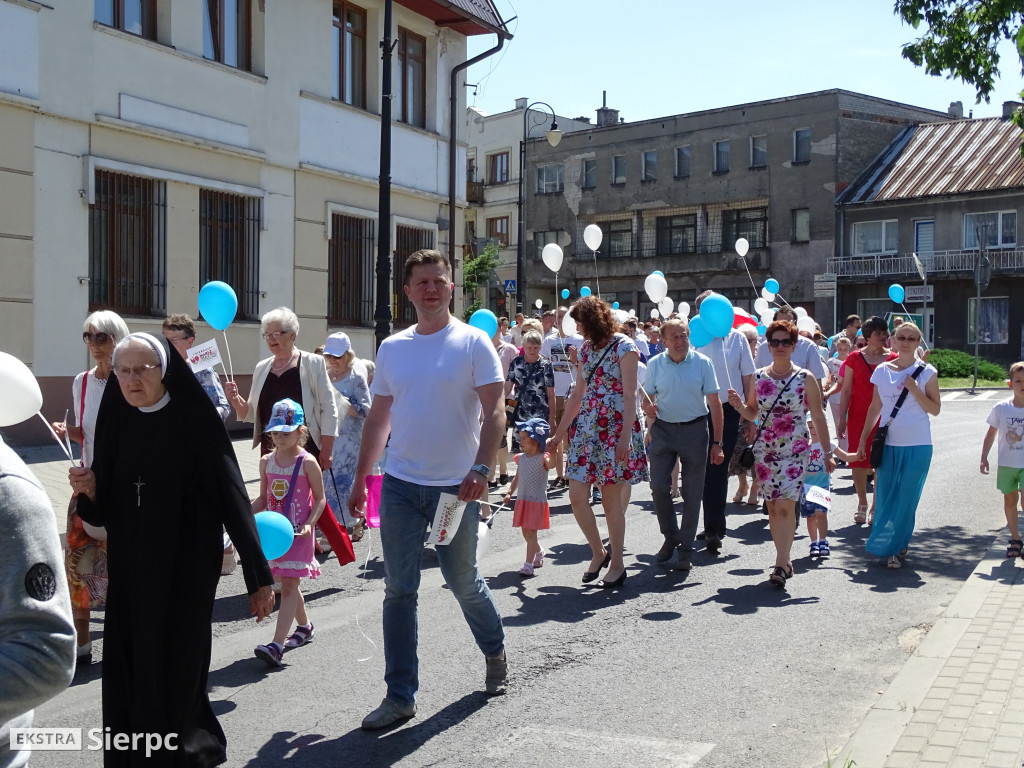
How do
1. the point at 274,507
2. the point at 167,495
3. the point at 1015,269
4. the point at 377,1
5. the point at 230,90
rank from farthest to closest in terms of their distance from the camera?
the point at 1015,269, the point at 377,1, the point at 230,90, the point at 274,507, the point at 167,495

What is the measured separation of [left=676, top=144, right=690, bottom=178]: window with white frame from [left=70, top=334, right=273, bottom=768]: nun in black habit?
50.9 metres

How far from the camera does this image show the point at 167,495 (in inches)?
145

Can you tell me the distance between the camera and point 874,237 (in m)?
47.2

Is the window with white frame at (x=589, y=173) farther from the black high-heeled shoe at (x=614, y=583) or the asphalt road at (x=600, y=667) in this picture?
the black high-heeled shoe at (x=614, y=583)

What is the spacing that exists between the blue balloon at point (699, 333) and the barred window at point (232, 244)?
8858 mm

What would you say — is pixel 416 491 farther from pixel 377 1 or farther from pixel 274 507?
pixel 377 1

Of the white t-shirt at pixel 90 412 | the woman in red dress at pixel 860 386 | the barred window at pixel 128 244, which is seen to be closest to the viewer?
the white t-shirt at pixel 90 412

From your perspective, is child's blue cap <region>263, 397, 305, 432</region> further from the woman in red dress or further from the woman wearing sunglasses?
the woman in red dress

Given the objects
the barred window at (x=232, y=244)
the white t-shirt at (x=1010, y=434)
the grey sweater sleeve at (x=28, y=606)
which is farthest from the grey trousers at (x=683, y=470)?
the barred window at (x=232, y=244)

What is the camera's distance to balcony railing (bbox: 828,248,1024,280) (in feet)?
140

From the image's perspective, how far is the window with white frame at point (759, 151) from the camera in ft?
163

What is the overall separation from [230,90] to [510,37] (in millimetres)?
7185

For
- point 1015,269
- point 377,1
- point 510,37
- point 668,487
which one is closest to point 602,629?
point 668,487

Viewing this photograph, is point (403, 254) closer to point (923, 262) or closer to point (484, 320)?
point (484, 320)
